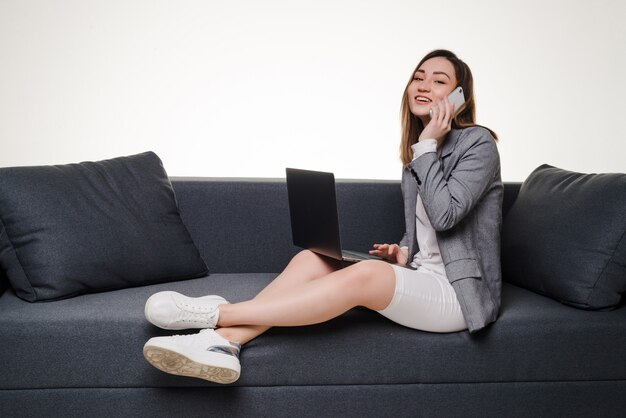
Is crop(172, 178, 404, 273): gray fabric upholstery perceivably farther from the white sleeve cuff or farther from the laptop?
the white sleeve cuff

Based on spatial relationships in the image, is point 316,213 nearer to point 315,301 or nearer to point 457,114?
point 315,301

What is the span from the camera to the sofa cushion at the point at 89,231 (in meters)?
1.93

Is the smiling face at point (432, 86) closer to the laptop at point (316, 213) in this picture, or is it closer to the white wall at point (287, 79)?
the laptop at point (316, 213)

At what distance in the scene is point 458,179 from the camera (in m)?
1.82

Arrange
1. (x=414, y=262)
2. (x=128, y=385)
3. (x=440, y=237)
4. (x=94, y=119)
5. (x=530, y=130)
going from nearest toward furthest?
(x=128, y=385)
(x=440, y=237)
(x=414, y=262)
(x=94, y=119)
(x=530, y=130)

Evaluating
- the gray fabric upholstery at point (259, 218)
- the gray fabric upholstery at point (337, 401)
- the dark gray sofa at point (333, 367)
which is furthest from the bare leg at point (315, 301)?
the gray fabric upholstery at point (259, 218)

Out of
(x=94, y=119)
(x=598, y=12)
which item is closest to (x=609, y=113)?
(x=598, y=12)

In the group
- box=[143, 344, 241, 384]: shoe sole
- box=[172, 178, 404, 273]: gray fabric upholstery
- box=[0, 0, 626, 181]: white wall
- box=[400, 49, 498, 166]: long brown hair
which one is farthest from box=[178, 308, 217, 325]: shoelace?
box=[0, 0, 626, 181]: white wall

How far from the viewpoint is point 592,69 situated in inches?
127

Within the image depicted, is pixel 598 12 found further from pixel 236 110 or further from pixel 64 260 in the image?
pixel 64 260

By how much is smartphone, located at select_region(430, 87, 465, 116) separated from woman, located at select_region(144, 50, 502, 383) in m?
0.02

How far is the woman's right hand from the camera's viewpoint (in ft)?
6.88

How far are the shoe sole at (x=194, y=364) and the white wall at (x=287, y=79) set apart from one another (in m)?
1.71

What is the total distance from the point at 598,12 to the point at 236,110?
1973mm
